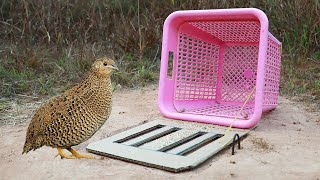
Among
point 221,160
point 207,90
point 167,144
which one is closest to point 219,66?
point 207,90

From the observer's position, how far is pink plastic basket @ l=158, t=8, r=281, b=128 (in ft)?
9.08

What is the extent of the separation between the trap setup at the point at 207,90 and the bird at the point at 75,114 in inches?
12.3

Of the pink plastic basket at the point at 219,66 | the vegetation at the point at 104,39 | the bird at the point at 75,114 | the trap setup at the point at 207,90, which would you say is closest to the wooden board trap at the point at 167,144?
the trap setup at the point at 207,90

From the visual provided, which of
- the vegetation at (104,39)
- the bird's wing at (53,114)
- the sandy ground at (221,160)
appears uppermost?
the vegetation at (104,39)

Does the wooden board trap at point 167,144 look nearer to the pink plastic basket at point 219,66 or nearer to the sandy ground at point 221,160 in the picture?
the sandy ground at point 221,160

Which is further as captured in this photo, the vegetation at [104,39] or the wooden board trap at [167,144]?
the vegetation at [104,39]

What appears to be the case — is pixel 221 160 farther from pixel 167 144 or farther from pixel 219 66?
pixel 219 66

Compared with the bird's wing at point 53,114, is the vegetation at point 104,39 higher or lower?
higher

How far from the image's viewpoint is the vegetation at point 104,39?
4129 mm

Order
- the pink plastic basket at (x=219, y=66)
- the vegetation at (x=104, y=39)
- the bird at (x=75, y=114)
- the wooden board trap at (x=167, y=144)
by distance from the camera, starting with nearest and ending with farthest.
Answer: the bird at (x=75, y=114) → the wooden board trap at (x=167, y=144) → the pink plastic basket at (x=219, y=66) → the vegetation at (x=104, y=39)

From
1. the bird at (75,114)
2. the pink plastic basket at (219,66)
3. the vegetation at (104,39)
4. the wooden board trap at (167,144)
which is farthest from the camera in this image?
the vegetation at (104,39)

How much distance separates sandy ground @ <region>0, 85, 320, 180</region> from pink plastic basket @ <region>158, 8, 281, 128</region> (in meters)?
0.25

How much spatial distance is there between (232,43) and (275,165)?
1727mm

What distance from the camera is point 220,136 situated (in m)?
2.64
